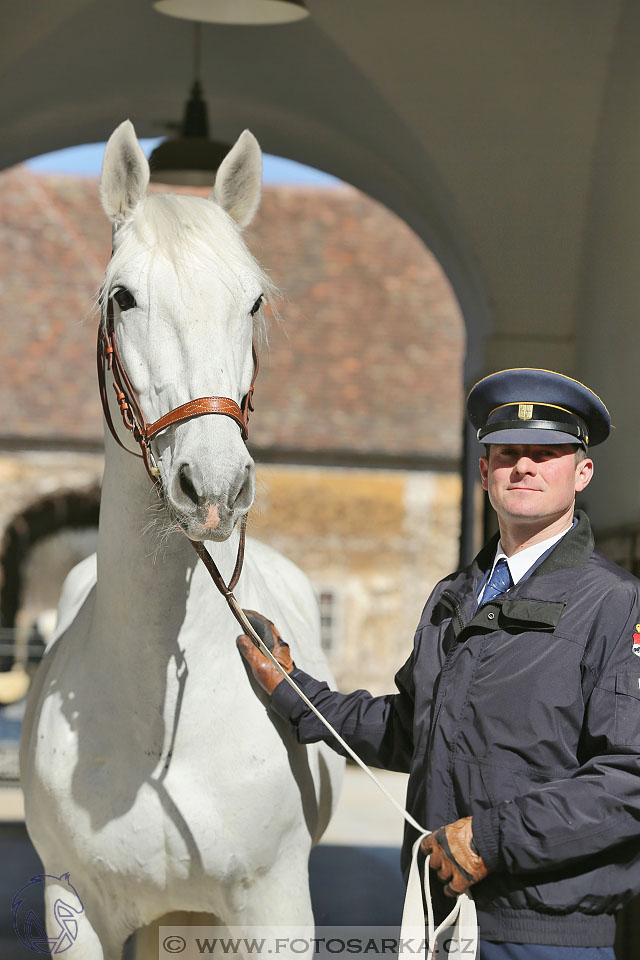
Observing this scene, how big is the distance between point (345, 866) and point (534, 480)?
571 centimetres

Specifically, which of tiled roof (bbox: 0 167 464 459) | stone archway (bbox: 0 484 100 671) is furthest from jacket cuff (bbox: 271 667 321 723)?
stone archway (bbox: 0 484 100 671)

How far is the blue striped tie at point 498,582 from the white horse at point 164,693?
64 cm

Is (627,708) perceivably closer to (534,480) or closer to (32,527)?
(534,480)

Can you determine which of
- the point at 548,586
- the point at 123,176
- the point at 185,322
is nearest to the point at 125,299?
the point at 185,322

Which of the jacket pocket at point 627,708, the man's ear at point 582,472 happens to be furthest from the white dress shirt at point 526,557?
the jacket pocket at point 627,708

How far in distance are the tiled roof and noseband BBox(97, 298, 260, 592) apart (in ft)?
46.2

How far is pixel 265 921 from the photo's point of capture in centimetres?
292

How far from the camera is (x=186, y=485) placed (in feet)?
7.77

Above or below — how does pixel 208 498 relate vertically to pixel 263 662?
above

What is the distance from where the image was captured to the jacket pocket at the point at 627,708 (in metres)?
2.21

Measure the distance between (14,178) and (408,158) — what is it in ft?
45.7

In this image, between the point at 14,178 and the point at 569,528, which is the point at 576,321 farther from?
the point at 14,178

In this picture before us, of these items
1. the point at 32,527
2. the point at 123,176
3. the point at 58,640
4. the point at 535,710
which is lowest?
the point at 32,527

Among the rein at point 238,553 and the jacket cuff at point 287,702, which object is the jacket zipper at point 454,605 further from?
A: the jacket cuff at point 287,702
